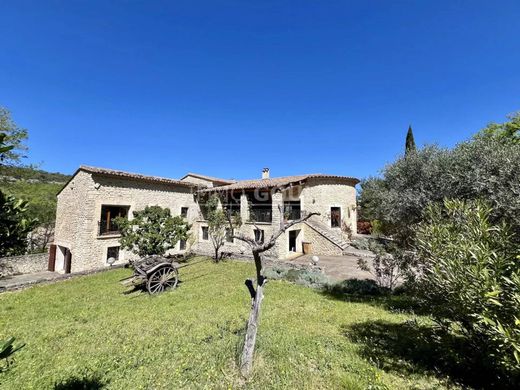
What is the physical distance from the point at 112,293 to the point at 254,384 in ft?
30.1

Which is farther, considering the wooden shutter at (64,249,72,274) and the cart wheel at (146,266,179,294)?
the wooden shutter at (64,249,72,274)

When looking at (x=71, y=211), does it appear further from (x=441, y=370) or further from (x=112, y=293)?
(x=441, y=370)

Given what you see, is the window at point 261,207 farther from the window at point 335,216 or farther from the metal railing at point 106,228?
the metal railing at point 106,228

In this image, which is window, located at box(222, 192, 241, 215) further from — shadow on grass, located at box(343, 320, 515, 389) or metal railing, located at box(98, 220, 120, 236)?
shadow on grass, located at box(343, 320, 515, 389)

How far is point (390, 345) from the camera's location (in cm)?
590

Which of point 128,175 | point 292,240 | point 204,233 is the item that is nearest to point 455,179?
point 292,240

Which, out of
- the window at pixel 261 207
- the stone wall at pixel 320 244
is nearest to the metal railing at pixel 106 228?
the window at pixel 261 207

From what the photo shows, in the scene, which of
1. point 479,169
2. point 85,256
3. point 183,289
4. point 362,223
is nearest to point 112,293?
point 183,289

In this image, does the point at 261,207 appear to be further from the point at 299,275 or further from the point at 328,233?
the point at 299,275

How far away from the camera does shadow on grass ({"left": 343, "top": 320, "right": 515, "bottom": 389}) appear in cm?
450

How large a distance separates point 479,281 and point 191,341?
6035mm

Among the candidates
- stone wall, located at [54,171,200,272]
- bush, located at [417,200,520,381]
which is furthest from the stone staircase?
bush, located at [417,200,520,381]

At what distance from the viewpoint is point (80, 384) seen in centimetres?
450

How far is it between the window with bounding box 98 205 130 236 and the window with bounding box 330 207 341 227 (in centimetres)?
1705
